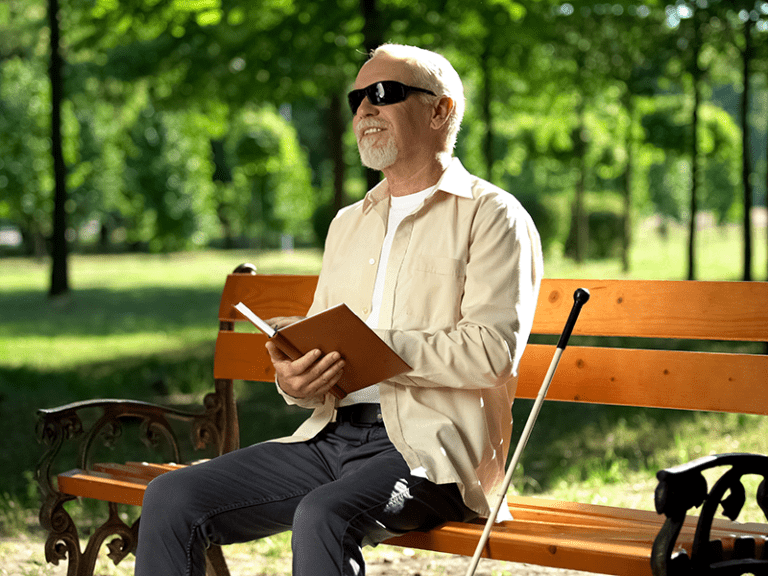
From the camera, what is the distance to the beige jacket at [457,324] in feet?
8.89

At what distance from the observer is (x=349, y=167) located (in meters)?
35.2

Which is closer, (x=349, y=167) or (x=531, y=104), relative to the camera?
(x=531, y=104)

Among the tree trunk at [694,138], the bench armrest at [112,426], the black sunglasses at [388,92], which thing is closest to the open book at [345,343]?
the black sunglasses at [388,92]

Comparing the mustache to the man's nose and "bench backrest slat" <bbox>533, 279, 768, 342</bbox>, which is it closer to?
the man's nose

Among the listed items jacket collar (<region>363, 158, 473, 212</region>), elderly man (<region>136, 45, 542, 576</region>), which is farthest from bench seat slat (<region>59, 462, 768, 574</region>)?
jacket collar (<region>363, 158, 473, 212</region>)

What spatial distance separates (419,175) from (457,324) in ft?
1.87

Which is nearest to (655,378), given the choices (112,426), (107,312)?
(112,426)

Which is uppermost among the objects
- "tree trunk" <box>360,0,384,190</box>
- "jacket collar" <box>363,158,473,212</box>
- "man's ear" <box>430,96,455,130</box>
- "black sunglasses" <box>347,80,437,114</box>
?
"tree trunk" <box>360,0,384,190</box>

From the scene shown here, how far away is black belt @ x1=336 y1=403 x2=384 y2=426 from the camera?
2.94m

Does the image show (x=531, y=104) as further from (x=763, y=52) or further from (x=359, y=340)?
(x=359, y=340)

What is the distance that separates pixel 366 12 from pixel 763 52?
7.07 metres

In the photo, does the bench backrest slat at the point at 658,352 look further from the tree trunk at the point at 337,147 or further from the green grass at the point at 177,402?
the tree trunk at the point at 337,147

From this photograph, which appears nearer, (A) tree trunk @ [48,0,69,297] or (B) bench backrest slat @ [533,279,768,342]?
(B) bench backrest slat @ [533,279,768,342]

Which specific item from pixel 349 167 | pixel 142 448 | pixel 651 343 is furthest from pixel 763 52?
pixel 349 167
